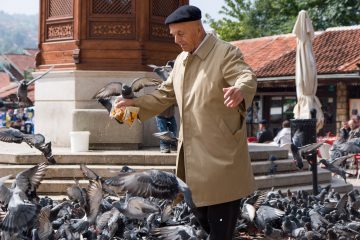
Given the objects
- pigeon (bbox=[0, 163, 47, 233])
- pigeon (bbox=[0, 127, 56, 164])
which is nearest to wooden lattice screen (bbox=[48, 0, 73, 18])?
pigeon (bbox=[0, 127, 56, 164])

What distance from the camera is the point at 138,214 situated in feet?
20.6

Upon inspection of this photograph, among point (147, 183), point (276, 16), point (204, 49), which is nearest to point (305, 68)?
point (147, 183)

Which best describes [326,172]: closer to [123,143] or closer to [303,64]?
[123,143]

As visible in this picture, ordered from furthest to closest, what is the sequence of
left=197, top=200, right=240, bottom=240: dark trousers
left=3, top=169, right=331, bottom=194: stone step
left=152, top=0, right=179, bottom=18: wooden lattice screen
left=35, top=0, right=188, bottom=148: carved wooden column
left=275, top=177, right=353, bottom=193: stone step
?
left=152, top=0, right=179, bottom=18: wooden lattice screen, left=35, top=0, right=188, bottom=148: carved wooden column, left=275, top=177, right=353, bottom=193: stone step, left=3, top=169, right=331, bottom=194: stone step, left=197, top=200, right=240, bottom=240: dark trousers

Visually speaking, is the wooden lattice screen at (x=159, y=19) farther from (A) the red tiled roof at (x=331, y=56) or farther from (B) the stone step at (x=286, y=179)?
(A) the red tiled roof at (x=331, y=56)

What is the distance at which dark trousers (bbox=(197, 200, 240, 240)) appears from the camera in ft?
14.3

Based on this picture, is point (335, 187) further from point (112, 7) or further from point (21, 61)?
point (21, 61)

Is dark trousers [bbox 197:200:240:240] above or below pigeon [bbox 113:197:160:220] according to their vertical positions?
above

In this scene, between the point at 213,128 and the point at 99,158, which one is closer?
the point at 213,128

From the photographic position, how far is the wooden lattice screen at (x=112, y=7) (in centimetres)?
1066

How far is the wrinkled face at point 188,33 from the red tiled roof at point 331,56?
17616 millimetres

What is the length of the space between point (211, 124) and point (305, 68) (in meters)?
11.9

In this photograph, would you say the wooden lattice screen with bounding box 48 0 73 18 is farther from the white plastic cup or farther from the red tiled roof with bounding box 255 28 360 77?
the red tiled roof with bounding box 255 28 360 77

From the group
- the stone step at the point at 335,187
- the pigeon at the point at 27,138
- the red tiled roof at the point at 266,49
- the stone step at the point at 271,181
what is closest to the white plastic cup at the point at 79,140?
the stone step at the point at 271,181
